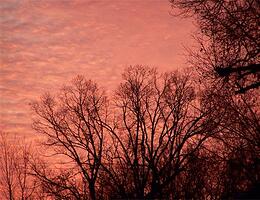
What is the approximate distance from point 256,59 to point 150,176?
26954mm

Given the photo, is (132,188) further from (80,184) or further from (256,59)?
(256,59)

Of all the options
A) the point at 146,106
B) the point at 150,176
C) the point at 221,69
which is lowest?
the point at 221,69

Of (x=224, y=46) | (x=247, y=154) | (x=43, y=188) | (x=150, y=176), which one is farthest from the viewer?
(x=150, y=176)

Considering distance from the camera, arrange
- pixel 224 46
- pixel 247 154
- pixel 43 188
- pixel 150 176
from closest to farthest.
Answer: pixel 224 46, pixel 247 154, pixel 43 188, pixel 150 176

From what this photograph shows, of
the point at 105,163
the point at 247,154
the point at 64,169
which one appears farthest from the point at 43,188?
the point at 247,154

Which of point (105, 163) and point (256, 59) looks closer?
point (256, 59)

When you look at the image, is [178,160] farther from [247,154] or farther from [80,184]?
[247,154]

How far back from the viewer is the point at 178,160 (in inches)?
1585

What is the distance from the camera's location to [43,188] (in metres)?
40.2

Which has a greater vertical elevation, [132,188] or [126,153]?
[126,153]

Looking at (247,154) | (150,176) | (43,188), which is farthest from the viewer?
(150,176)

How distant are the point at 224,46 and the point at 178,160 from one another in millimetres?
24268

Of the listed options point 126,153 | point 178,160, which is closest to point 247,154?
point 178,160

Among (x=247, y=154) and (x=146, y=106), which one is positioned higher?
(x=146, y=106)
